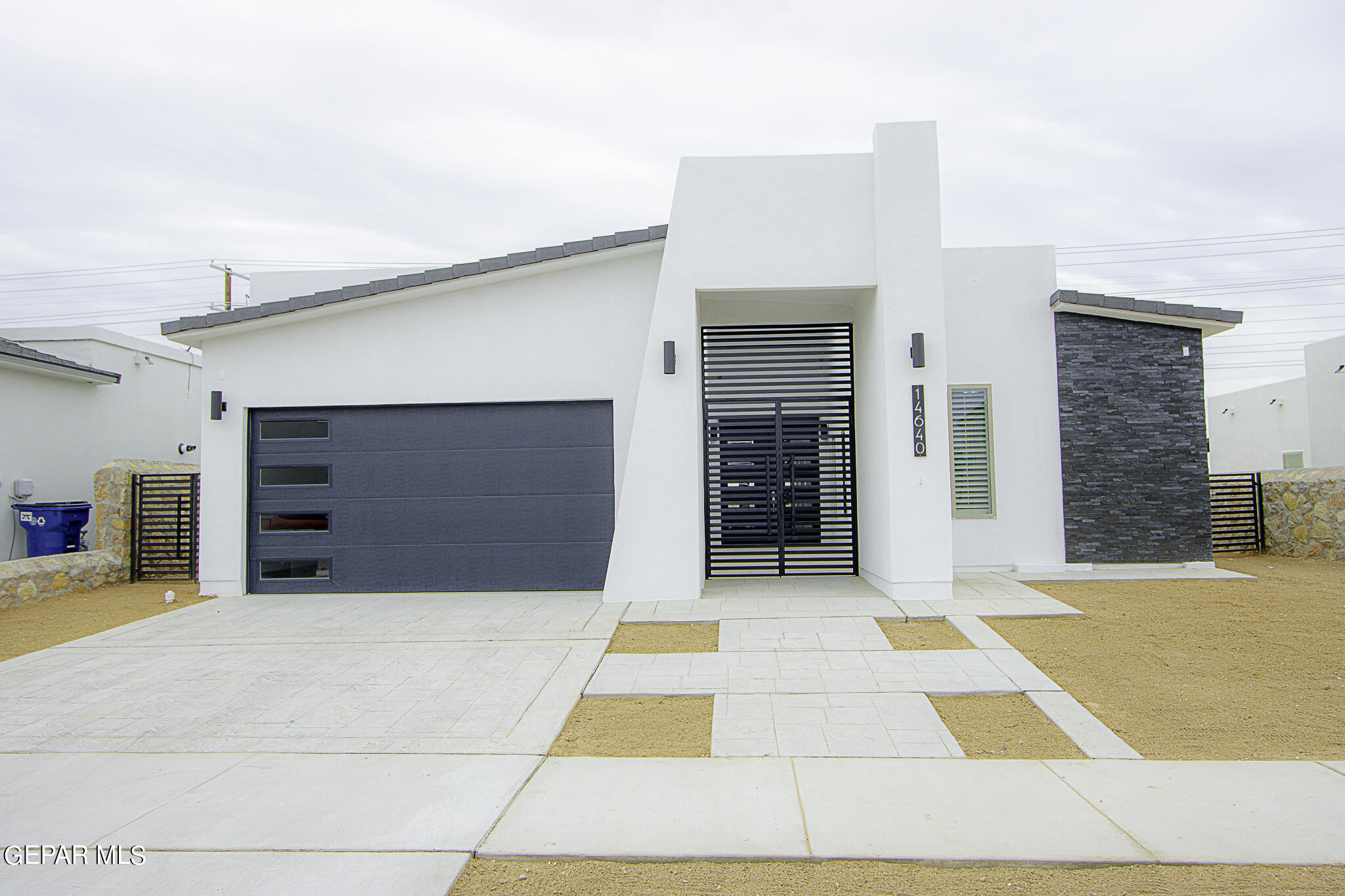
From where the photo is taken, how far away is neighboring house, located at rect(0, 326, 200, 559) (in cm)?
1159

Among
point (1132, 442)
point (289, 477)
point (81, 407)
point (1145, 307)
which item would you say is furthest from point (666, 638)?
point (81, 407)

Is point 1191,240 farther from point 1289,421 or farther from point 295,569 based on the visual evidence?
point 295,569

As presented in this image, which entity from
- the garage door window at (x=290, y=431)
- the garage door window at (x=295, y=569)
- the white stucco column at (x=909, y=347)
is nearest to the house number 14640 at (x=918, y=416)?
the white stucco column at (x=909, y=347)

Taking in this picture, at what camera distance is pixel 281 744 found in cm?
440

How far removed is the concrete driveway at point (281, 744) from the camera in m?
3.03

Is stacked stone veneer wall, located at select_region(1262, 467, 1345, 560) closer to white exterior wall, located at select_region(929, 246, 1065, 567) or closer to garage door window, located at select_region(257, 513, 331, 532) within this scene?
white exterior wall, located at select_region(929, 246, 1065, 567)

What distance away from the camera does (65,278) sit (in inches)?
1112

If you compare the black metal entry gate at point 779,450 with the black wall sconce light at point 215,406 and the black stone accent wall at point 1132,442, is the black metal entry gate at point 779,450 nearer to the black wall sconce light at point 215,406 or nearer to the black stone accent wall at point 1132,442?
the black stone accent wall at point 1132,442

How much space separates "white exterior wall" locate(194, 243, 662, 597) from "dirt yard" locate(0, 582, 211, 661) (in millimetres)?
807

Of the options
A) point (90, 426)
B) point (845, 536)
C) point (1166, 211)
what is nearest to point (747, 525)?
point (845, 536)

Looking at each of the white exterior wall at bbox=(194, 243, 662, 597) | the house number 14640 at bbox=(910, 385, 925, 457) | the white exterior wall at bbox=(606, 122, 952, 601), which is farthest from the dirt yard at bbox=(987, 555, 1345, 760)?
the white exterior wall at bbox=(194, 243, 662, 597)

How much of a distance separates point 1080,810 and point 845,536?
5839 millimetres

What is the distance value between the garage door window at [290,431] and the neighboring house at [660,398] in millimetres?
34

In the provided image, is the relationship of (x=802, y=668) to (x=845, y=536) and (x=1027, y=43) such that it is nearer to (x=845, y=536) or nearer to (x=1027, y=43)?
(x=845, y=536)
